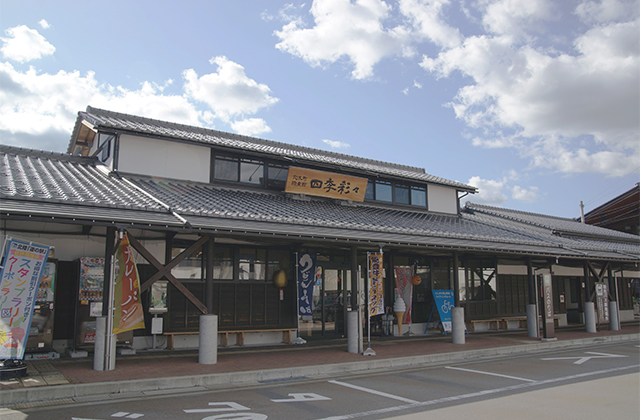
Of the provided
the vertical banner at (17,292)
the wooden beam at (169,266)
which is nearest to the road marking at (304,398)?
the wooden beam at (169,266)

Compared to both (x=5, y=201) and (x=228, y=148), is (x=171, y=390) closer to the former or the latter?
(x=5, y=201)

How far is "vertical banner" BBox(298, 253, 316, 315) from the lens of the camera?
13766mm

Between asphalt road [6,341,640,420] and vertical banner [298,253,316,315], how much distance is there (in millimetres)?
4366

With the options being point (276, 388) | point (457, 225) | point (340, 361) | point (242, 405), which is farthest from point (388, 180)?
point (242, 405)

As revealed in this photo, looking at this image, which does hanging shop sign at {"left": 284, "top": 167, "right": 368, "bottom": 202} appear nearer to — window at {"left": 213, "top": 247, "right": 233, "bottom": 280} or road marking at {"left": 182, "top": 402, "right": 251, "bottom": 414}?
window at {"left": 213, "top": 247, "right": 233, "bottom": 280}

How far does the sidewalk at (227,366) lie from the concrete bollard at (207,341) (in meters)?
0.20

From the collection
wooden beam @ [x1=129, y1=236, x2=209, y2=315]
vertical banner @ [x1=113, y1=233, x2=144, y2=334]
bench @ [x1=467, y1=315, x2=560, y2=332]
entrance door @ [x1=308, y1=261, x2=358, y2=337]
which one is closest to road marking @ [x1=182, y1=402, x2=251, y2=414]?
wooden beam @ [x1=129, y1=236, x2=209, y2=315]

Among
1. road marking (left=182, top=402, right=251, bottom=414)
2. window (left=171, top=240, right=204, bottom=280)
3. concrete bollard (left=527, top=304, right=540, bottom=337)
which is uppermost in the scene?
window (left=171, top=240, right=204, bottom=280)

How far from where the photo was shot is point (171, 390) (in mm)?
7891

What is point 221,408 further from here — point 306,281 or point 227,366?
point 306,281

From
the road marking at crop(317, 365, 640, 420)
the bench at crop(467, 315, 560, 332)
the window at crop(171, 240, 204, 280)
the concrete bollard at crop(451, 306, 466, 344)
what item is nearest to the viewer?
the road marking at crop(317, 365, 640, 420)

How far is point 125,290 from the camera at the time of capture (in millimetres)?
9125

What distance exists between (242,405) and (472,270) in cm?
1331

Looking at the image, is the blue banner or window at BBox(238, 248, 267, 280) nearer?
window at BBox(238, 248, 267, 280)
